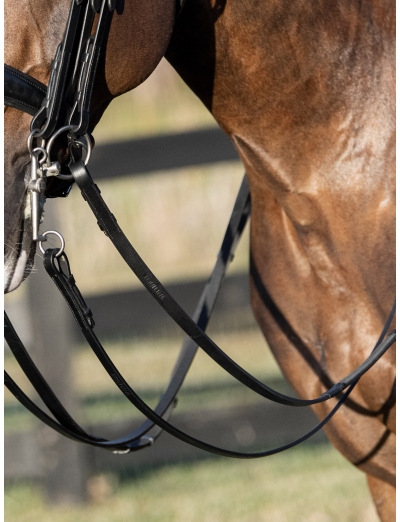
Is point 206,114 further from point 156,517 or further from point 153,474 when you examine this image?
point 156,517

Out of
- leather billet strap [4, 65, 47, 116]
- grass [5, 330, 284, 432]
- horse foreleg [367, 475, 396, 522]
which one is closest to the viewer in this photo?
leather billet strap [4, 65, 47, 116]

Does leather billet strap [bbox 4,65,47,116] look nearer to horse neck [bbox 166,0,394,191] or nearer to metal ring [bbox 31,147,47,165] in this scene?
metal ring [bbox 31,147,47,165]

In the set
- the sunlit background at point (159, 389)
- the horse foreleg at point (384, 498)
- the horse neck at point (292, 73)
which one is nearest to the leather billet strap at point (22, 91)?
the horse neck at point (292, 73)

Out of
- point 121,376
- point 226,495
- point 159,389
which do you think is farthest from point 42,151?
point 159,389

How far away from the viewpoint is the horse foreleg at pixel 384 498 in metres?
1.40

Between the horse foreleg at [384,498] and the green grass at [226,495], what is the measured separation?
0.89m

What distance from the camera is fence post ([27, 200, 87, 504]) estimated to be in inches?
95.1

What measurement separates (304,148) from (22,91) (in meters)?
0.53

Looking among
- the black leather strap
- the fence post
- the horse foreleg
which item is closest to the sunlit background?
the fence post

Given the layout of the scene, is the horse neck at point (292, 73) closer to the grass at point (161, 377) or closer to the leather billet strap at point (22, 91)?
the leather billet strap at point (22, 91)

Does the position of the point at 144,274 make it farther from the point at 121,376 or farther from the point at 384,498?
the point at 384,498

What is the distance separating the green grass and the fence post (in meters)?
0.09

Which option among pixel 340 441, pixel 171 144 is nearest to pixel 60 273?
pixel 340 441

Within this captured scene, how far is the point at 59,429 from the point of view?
3.55ft
